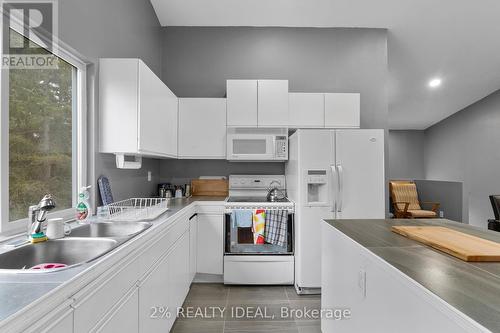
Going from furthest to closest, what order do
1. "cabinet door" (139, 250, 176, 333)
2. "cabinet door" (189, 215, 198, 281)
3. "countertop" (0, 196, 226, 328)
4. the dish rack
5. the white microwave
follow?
the white microwave
"cabinet door" (189, 215, 198, 281)
the dish rack
"cabinet door" (139, 250, 176, 333)
"countertop" (0, 196, 226, 328)

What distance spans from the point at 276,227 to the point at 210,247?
0.74 meters

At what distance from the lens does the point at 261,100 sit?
3.15 meters

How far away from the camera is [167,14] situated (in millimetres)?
3340

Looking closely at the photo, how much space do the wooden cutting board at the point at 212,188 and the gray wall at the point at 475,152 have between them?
5.55 metres

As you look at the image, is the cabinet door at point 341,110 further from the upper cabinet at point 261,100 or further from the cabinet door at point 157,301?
the cabinet door at point 157,301

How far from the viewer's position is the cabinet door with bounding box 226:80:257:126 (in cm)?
316

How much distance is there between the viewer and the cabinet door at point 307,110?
3.22 metres

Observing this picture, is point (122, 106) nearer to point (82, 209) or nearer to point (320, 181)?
point (82, 209)

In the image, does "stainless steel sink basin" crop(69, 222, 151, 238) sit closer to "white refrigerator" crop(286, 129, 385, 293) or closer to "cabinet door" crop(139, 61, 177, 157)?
"cabinet door" crop(139, 61, 177, 157)

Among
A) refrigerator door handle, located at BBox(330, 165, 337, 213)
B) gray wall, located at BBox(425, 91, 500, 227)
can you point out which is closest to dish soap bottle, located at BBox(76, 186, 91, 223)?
refrigerator door handle, located at BBox(330, 165, 337, 213)

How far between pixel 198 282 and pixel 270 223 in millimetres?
1037

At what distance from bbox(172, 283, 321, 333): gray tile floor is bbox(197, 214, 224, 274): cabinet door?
205 millimetres

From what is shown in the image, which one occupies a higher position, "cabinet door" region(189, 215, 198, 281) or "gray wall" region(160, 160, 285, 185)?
"gray wall" region(160, 160, 285, 185)

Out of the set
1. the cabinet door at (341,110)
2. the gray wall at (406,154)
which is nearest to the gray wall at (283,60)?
the cabinet door at (341,110)
